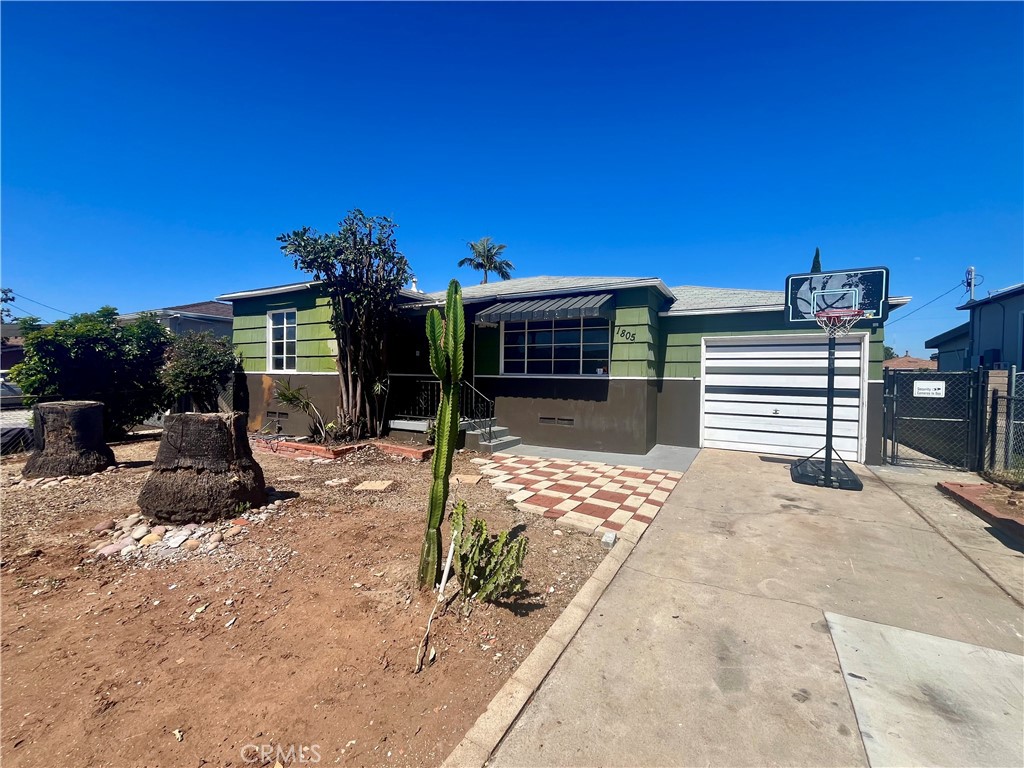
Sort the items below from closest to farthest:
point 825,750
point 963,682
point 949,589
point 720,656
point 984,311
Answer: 1. point 825,750
2. point 963,682
3. point 720,656
4. point 949,589
5. point 984,311

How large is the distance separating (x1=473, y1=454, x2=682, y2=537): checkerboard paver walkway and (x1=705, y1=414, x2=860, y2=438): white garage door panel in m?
2.74

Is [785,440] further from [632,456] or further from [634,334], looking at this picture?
[634,334]

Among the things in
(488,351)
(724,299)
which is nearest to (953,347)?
(724,299)

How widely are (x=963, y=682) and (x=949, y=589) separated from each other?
1.38 metres

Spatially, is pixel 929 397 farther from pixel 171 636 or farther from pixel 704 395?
pixel 171 636

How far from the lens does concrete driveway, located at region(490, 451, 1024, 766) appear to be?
1.86 meters

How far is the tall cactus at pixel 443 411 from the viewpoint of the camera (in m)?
2.84

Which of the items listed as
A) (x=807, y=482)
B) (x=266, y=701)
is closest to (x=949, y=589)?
(x=807, y=482)

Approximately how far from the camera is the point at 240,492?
446 centimetres

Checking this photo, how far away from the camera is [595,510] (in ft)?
16.3

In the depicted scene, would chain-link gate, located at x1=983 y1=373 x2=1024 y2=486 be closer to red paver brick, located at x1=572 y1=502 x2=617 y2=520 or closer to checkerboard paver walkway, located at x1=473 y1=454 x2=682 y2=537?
checkerboard paver walkway, located at x1=473 y1=454 x2=682 y2=537

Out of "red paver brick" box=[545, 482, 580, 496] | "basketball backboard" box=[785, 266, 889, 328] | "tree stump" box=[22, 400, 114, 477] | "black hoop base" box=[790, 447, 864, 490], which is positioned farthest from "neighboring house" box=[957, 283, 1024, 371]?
"tree stump" box=[22, 400, 114, 477]

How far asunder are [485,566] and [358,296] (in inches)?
274

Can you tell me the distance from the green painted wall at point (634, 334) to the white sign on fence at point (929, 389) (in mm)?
4516
